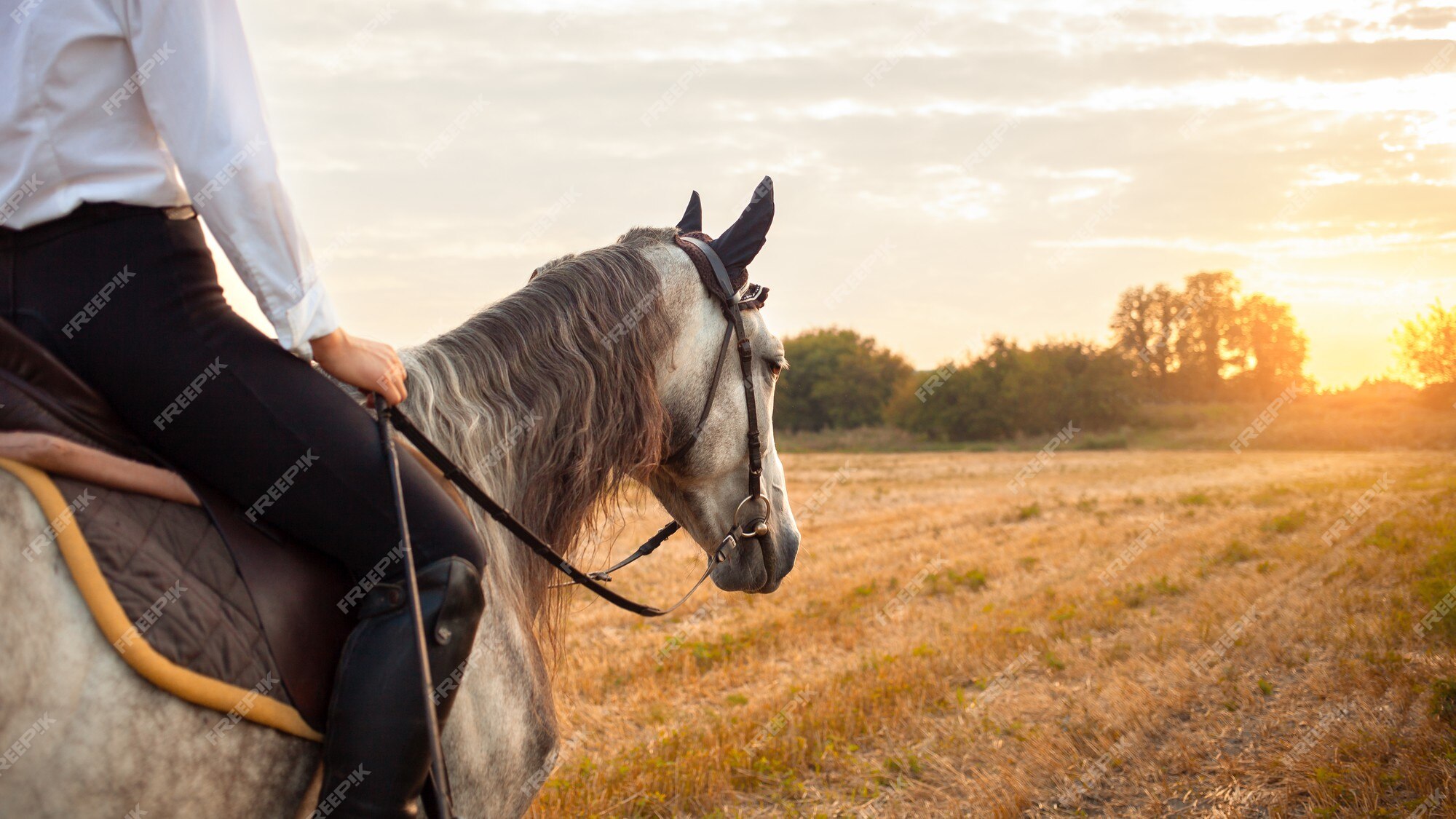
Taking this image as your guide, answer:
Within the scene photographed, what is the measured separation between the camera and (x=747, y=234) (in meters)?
3.00

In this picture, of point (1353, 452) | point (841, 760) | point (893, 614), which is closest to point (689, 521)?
point (841, 760)

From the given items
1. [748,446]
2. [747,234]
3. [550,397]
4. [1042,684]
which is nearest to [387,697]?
[550,397]

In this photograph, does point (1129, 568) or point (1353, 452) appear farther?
point (1353, 452)

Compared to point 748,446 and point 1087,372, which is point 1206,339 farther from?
point 748,446

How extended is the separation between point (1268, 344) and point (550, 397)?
268 feet

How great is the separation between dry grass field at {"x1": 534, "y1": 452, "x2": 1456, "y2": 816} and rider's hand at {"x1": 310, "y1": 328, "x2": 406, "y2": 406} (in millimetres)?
1409

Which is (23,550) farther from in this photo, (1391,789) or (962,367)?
(962,367)

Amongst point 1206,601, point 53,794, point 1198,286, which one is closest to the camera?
point 53,794

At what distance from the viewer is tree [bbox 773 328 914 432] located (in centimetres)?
5825

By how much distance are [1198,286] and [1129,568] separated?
3076 inches

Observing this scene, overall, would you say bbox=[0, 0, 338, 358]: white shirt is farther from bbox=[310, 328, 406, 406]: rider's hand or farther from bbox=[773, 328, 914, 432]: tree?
bbox=[773, 328, 914, 432]: tree

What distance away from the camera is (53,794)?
1539 millimetres

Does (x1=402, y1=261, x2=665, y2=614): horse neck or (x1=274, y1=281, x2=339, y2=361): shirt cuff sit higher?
(x1=274, y1=281, x2=339, y2=361): shirt cuff

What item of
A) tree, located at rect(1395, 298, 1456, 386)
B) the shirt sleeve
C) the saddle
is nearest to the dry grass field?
the saddle
